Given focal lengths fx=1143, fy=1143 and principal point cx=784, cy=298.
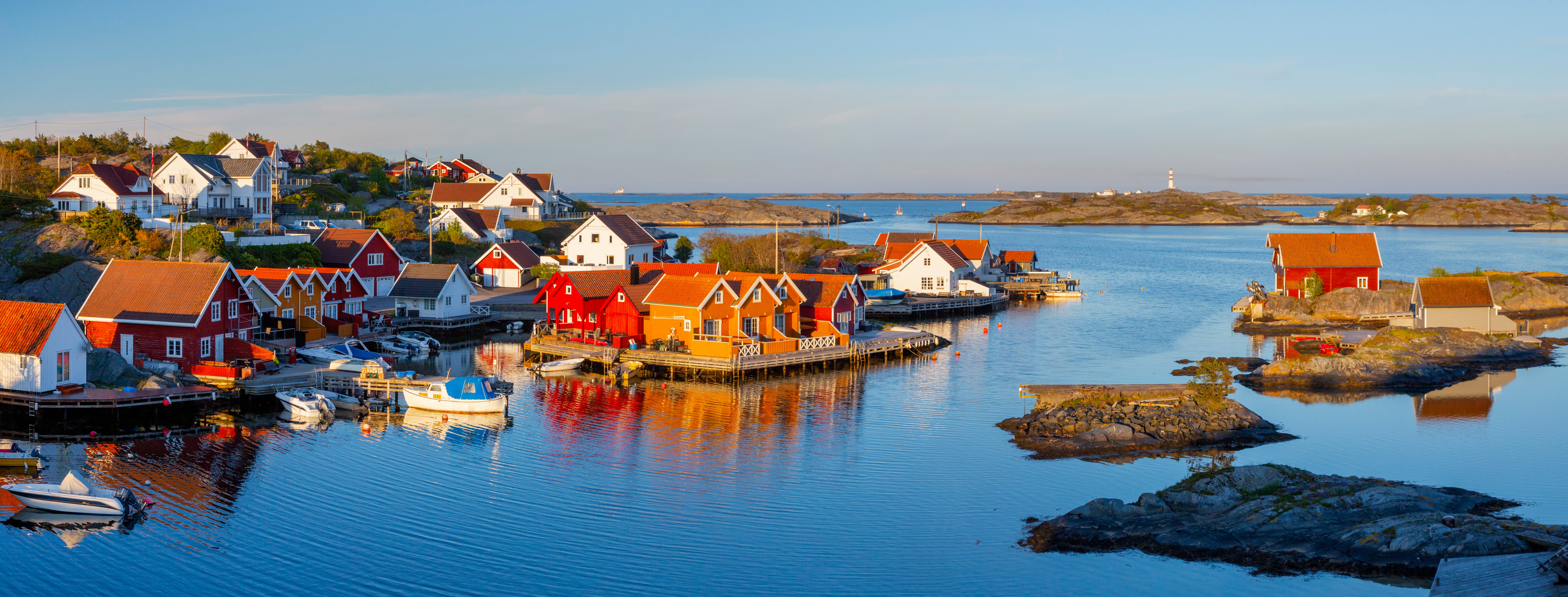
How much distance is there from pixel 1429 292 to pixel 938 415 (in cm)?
3079

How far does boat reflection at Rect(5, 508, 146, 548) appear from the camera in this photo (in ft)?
78.9

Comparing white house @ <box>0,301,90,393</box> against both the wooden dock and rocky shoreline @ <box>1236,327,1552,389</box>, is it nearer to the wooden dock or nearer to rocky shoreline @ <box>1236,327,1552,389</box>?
rocky shoreline @ <box>1236,327,1552,389</box>

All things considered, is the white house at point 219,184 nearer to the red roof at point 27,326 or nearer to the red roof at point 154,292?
the red roof at point 154,292

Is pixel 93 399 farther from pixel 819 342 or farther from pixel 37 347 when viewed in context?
pixel 819 342

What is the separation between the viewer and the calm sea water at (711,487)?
2169cm

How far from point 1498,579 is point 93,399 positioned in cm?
3443

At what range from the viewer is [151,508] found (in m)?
25.8

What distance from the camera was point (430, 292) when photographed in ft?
182

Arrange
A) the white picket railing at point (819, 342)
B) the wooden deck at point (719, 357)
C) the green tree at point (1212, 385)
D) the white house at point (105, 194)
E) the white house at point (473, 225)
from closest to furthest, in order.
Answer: the green tree at point (1212, 385) → the wooden deck at point (719, 357) → the white picket railing at point (819, 342) → the white house at point (105, 194) → the white house at point (473, 225)

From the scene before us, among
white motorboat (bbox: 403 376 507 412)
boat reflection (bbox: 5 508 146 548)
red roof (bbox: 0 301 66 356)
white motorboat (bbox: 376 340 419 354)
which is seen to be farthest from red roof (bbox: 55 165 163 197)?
boat reflection (bbox: 5 508 146 548)

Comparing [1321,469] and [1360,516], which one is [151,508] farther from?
[1321,469]

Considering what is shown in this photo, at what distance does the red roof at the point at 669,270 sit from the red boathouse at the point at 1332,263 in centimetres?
3391

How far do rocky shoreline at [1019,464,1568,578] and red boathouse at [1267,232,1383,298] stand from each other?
4140 cm

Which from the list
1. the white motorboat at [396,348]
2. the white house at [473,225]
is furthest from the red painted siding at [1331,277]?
the white house at [473,225]
